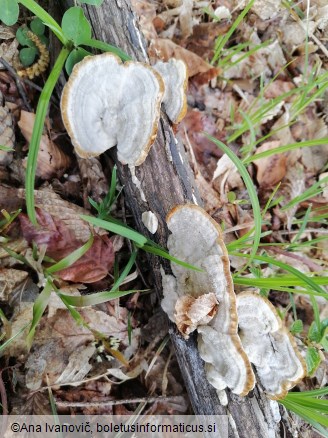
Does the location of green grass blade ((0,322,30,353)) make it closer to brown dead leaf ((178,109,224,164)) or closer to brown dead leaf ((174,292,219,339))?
brown dead leaf ((174,292,219,339))

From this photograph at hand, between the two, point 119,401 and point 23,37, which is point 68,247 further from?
point 23,37

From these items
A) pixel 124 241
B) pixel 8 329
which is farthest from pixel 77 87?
pixel 8 329

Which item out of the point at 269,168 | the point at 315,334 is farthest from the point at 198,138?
the point at 315,334

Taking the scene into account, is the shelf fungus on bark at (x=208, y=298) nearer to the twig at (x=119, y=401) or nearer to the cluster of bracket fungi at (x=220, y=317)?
the cluster of bracket fungi at (x=220, y=317)

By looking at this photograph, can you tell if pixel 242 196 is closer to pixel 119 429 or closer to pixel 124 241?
pixel 124 241

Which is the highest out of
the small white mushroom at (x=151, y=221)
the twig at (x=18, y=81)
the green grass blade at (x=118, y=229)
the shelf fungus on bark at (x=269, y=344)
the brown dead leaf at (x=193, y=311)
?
the twig at (x=18, y=81)

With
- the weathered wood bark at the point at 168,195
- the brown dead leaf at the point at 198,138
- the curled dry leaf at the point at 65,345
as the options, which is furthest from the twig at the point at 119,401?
the brown dead leaf at the point at 198,138

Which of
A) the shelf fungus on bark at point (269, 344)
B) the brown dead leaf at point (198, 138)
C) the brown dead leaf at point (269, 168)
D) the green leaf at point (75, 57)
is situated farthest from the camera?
the brown dead leaf at point (269, 168)
